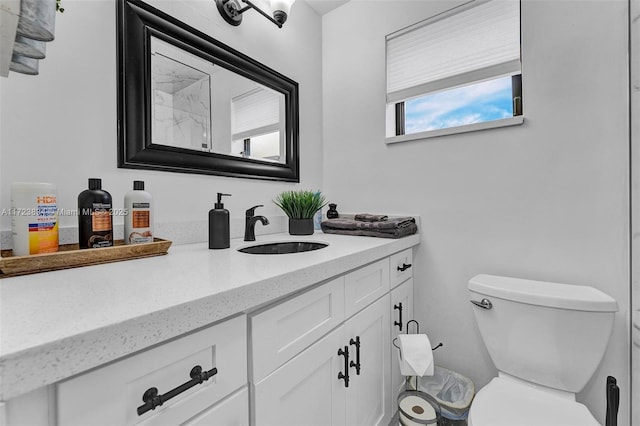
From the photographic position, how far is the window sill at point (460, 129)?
1255mm

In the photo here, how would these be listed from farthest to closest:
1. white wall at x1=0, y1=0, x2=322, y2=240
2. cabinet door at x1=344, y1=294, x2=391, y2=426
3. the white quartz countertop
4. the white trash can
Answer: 1. the white trash can
2. cabinet door at x1=344, y1=294, x2=391, y2=426
3. white wall at x1=0, y1=0, x2=322, y2=240
4. the white quartz countertop

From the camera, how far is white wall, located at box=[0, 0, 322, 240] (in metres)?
0.77

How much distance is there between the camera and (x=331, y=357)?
876 millimetres

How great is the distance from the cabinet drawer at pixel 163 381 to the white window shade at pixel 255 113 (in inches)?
40.1

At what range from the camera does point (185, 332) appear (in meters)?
0.49

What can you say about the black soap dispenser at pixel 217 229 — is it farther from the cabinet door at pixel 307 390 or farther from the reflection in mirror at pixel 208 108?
the cabinet door at pixel 307 390

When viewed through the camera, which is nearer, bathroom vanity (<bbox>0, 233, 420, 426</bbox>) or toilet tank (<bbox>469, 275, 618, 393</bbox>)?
bathroom vanity (<bbox>0, 233, 420, 426</bbox>)

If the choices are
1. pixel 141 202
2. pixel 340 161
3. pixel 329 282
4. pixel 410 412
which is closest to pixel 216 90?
pixel 141 202

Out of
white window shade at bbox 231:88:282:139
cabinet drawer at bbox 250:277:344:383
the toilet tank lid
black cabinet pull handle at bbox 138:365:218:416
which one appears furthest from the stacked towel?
black cabinet pull handle at bbox 138:365:218:416

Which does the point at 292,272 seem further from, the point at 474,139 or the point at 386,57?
the point at 386,57

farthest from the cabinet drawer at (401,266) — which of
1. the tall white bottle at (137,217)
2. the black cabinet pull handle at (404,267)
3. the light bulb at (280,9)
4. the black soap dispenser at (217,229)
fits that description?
the light bulb at (280,9)

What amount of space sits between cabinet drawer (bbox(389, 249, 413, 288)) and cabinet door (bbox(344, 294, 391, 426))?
0.12 m

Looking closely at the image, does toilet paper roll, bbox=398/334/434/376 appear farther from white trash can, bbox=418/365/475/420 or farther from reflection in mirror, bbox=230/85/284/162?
reflection in mirror, bbox=230/85/284/162

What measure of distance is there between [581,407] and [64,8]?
209 centimetres
